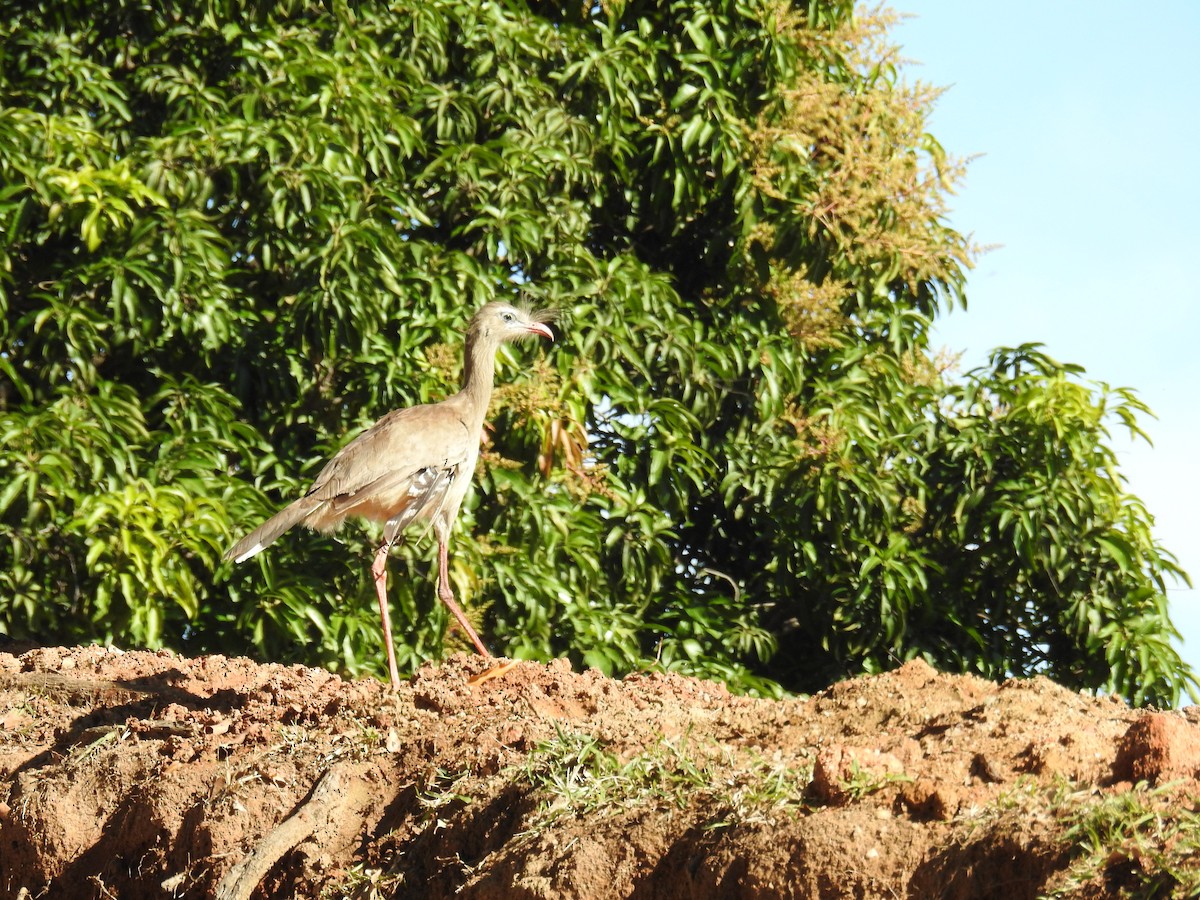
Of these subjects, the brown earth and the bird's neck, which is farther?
the bird's neck

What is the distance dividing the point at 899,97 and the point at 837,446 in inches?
110

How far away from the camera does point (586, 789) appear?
3.67 metres

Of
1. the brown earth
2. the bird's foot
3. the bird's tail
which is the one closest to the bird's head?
the bird's tail

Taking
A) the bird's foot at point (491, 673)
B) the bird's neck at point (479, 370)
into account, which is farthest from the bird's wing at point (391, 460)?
the bird's foot at point (491, 673)

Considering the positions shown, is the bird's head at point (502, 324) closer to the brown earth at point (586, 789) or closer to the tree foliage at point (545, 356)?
the tree foliage at point (545, 356)

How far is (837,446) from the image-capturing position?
26.5 feet

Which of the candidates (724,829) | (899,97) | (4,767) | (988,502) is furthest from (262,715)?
(899,97)

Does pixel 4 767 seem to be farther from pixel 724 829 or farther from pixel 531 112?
pixel 531 112

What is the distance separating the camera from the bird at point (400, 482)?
6.33m

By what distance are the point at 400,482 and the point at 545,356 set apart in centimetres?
188

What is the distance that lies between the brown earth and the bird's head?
2.13 meters

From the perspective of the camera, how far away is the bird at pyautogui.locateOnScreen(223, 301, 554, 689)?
633cm

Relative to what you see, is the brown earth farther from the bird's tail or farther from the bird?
the bird

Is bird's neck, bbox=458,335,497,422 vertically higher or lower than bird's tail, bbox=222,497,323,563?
higher
